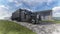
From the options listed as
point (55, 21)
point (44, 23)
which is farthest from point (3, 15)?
point (55, 21)

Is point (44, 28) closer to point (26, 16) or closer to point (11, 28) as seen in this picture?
point (26, 16)

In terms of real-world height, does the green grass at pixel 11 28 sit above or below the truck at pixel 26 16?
below

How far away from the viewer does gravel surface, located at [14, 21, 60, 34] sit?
5.98 feet

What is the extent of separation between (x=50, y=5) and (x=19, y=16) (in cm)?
45

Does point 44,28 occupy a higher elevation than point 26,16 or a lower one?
lower

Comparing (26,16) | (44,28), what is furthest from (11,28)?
(44,28)

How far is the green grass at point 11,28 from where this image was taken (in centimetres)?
176

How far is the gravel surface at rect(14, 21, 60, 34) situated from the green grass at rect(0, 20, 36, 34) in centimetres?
6

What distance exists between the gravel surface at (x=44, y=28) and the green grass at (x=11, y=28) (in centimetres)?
6

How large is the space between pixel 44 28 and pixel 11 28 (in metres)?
0.44

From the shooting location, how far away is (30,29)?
182 centimetres

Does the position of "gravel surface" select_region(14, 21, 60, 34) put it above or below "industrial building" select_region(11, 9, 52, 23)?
below

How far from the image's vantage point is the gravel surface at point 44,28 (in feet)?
5.98

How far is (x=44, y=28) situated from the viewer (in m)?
1.84
